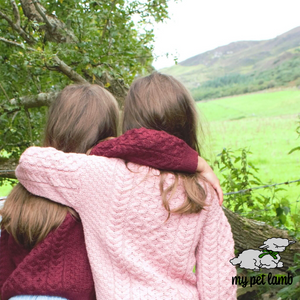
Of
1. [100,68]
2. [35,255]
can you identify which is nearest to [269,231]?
[100,68]

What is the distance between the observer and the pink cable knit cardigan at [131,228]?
1192 mm

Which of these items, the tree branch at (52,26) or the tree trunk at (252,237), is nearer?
the tree trunk at (252,237)

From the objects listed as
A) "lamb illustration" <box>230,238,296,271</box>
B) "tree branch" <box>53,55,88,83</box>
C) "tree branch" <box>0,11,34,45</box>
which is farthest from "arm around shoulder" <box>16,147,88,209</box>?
"tree branch" <box>0,11,34,45</box>

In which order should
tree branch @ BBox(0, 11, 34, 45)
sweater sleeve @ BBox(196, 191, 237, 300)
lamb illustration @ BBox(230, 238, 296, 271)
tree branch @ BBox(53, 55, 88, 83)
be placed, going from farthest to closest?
tree branch @ BBox(0, 11, 34, 45) → tree branch @ BBox(53, 55, 88, 83) → lamb illustration @ BBox(230, 238, 296, 271) → sweater sleeve @ BBox(196, 191, 237, 300)

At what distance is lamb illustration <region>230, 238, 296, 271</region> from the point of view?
194cm

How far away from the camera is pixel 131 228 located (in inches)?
47.6

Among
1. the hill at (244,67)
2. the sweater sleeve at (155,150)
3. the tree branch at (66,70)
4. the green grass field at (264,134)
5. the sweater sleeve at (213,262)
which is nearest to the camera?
the sweater sleeve at (155,150)

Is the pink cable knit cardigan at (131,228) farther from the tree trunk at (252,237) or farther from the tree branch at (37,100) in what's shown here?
the tree branch at (37,100)

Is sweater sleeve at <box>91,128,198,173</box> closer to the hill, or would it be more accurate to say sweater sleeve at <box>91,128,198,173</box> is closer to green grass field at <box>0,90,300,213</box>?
green grass field at <box>0,90,300,213</box>

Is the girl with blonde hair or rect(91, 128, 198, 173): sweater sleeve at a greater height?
rect(91, 128, 198, 173): sweater sleeve

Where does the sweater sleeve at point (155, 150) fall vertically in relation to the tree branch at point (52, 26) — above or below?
below

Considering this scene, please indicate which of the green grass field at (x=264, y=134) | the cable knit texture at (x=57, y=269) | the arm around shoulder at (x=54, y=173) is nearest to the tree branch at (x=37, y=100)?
the green grass field at (x=264, y=134)

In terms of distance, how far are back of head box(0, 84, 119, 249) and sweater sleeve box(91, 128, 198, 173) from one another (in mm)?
255

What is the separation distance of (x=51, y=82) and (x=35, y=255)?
1.90 m
